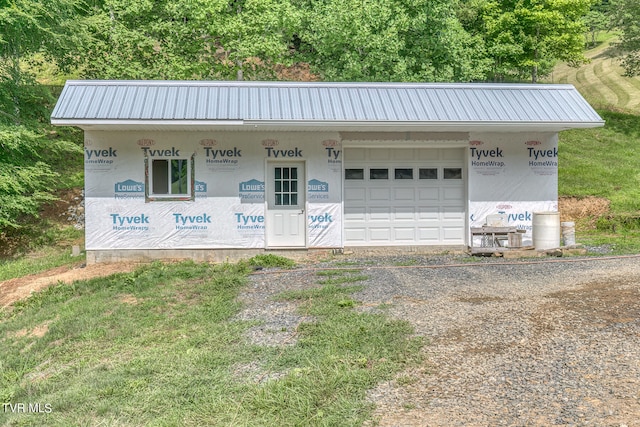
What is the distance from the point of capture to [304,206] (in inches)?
519

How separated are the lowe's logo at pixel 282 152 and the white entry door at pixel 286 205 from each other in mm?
243

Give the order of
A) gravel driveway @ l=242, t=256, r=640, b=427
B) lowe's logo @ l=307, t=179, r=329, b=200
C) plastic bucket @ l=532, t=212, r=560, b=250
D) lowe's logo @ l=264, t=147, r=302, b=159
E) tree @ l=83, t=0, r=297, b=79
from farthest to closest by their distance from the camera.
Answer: tree @ l=83, t=0, r=297, b=79, lowe's logo @ l=307, t=179, r=329, b=200, lowe's logo @ l=264, t=147, r=302, b=159, plastic bucket @ l=532, t=212, r=560, b=250, gravel driveway @ l=242, t=256, r=640, b=427

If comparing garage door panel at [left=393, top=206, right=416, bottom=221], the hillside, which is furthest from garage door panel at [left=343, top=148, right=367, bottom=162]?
the hillside

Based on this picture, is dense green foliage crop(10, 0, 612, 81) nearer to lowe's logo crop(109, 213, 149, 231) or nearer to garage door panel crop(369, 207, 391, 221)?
garage door panel crop(369, 207, 391, 221)

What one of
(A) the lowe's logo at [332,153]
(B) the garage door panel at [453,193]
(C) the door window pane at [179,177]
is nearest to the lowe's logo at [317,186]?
(A) the lowe's logo at [332,153]

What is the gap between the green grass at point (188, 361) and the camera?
4.84 metres

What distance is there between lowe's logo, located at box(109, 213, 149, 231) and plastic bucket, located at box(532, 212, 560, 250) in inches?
334

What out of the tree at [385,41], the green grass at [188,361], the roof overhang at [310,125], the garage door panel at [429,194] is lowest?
the green grass at [188,361]

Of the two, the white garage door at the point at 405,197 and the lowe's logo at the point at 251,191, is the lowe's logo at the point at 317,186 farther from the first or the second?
the lowe's logo at the point at 251,191

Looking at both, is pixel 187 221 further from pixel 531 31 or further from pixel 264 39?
pixel 531 31

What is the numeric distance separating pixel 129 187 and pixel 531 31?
22700mm

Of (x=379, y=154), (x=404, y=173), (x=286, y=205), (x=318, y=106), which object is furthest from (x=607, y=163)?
(x=286, y=205)

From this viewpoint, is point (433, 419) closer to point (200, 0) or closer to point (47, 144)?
point (47, 144)

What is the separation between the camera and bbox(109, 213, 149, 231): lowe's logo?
12.6m
